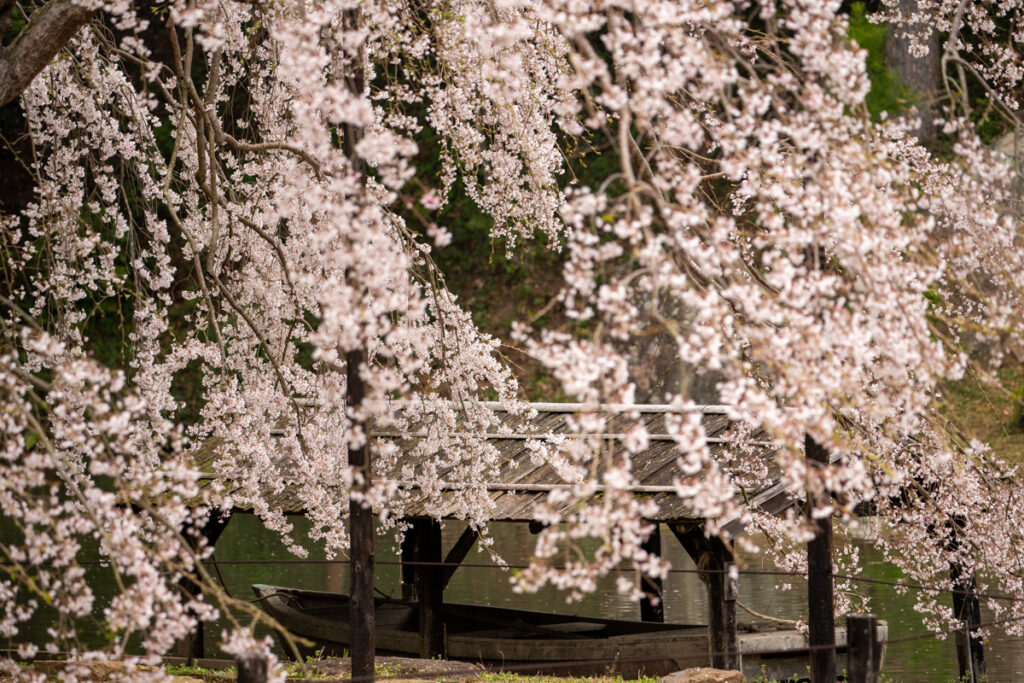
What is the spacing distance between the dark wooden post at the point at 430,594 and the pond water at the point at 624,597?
0.43 meters

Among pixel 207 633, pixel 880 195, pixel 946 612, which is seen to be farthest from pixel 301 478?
pixel 207 633

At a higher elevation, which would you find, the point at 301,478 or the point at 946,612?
the point at 301,478

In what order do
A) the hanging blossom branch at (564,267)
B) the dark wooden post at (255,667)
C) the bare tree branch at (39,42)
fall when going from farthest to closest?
1. the bare tree branch at (39,42)
2. the dark wooden post at (255,667)
3. the hanging blossom branch at (564,267)

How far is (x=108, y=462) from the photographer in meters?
4.02

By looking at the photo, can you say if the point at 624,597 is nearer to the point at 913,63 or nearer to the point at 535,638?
the point at 535,638

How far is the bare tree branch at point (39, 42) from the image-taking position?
5.04m

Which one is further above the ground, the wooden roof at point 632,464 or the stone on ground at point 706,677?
the wooden roof at point 632,464

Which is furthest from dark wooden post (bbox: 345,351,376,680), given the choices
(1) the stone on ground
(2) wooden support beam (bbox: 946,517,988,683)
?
(2) wooden support beam (bbox: 946,517,988,683)

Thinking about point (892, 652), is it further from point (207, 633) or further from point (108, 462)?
point (108, 462)

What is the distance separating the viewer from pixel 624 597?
13.9 metres

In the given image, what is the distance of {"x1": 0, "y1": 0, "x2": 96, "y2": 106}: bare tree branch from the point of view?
16.5ft

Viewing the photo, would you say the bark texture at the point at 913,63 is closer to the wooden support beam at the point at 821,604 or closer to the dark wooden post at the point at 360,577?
the wooden support beam at the point at 821,604

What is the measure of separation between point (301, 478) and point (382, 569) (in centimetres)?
1008

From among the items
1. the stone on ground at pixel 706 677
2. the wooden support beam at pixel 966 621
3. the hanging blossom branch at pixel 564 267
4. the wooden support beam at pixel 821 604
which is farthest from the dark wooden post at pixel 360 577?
the wooden support beam at pixel 966 621
